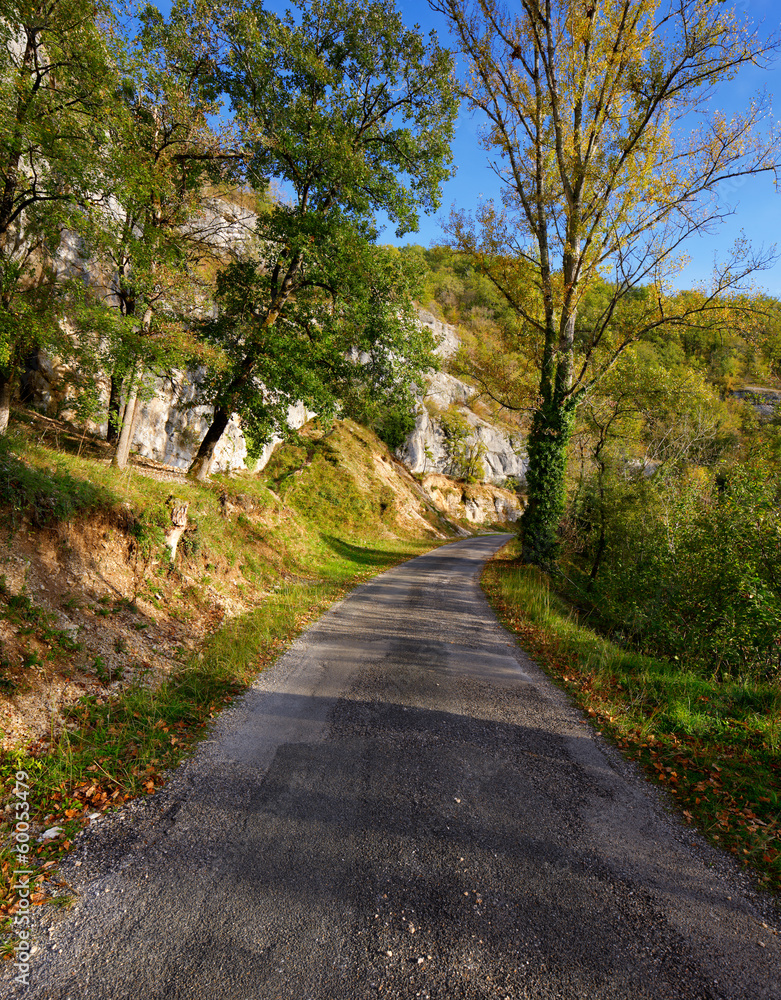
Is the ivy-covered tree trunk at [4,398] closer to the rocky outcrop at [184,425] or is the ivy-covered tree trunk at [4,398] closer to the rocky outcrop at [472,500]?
Answer: the rocky outcrop at [184,425]

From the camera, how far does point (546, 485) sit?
49.4 ft

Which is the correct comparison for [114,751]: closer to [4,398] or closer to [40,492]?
[40,492]

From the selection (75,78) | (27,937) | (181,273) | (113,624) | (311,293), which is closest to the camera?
(27,937)

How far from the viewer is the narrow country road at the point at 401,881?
2.29 m

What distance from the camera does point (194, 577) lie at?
889cm

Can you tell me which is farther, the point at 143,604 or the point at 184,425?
the point at 184,425

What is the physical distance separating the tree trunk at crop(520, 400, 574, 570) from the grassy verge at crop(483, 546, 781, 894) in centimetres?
699

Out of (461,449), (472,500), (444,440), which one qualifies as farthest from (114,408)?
(461,449)

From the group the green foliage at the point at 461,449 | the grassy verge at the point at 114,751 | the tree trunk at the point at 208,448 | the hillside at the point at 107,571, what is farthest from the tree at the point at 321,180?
the green foliage at the point at 461,449

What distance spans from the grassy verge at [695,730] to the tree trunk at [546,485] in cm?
699

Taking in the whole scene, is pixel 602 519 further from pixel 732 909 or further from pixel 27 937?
pixel 27 937

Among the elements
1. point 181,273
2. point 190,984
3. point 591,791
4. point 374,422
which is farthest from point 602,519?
point 374,422

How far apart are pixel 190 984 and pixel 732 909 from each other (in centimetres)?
336

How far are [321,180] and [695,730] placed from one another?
1436cm
